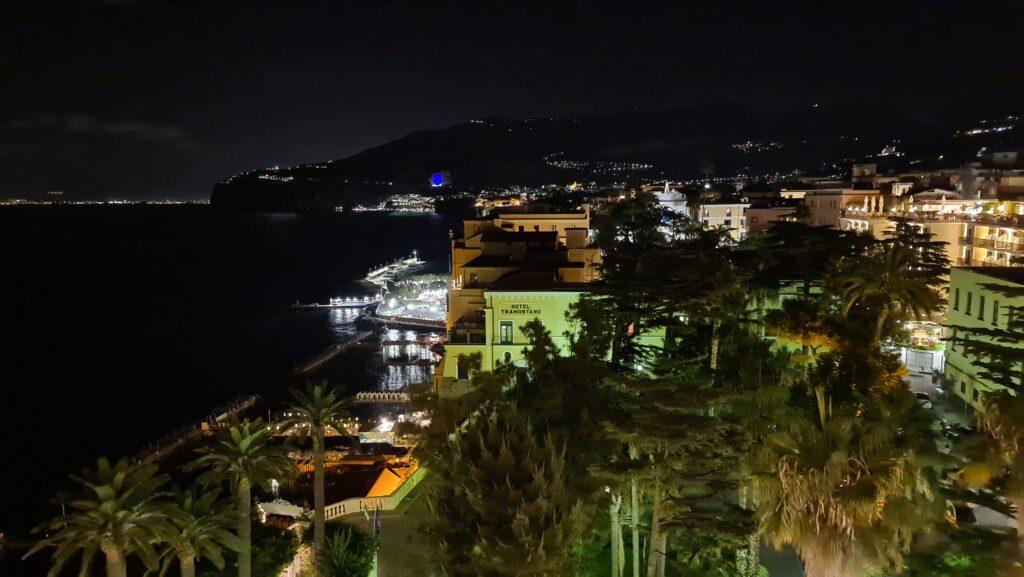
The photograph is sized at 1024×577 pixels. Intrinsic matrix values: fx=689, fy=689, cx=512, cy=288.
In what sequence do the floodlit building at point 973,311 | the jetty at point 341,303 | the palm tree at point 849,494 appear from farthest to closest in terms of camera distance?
the jetty at point 341,303 → the floodlit building at point 973,311 → the palm tree at point 849,494

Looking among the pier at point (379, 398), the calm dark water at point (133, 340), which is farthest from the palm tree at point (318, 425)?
the pier at point (379, 398)

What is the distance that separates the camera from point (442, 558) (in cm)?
1151

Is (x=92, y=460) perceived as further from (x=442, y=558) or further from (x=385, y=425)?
(x=442, y=558)

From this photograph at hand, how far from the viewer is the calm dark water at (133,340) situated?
4112 centimetres

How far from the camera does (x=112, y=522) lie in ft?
33.6

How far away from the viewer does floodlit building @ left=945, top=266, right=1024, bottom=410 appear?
17.4 m

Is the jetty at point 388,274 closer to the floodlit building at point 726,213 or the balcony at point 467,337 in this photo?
the floodlit building at point 726,213

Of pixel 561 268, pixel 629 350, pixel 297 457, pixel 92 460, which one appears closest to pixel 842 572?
pixel 629 350

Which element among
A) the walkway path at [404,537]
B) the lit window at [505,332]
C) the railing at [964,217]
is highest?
the railing at [964,217]

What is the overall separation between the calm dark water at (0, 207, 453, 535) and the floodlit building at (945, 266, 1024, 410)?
36.7m

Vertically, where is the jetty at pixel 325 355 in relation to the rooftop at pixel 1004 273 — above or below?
below

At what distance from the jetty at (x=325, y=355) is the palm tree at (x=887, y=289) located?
136ft

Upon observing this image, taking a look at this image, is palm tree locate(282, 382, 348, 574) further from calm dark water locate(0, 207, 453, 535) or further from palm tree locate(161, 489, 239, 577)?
calm dark water locate(0, 207, 453, 535)

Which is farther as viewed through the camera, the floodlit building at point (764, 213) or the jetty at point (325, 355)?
the floodlit building at point (764, 213)
